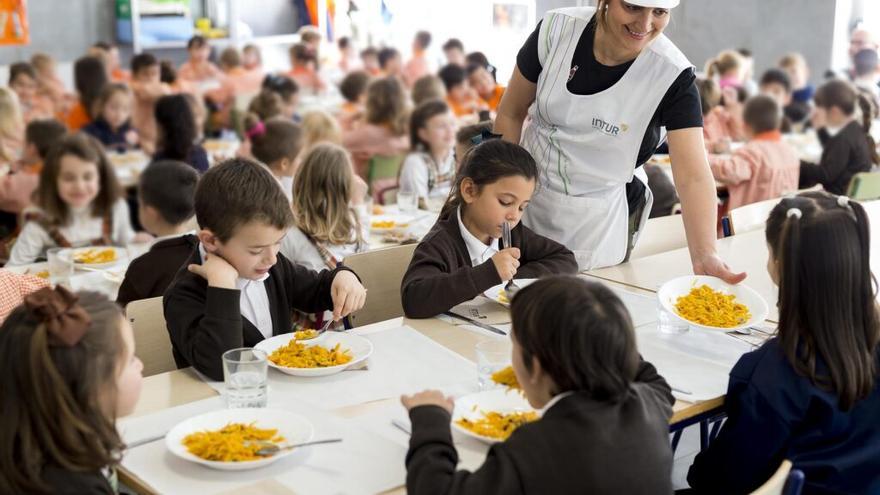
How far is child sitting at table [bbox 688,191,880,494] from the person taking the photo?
6.26ft

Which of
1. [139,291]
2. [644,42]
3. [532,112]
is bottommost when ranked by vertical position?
[139,291]

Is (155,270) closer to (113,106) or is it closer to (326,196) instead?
(326,196)

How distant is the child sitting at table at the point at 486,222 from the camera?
106 inches

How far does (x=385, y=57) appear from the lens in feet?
31.8

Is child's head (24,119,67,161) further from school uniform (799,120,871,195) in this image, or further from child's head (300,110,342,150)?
school uniform (799,120,871,195)

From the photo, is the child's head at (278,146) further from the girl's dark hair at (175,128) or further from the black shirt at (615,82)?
the black shirt at (615,82)

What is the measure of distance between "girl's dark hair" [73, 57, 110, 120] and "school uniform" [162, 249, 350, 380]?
16.8 feet

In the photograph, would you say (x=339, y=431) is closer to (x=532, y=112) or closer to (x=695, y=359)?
(x=695, y=359)

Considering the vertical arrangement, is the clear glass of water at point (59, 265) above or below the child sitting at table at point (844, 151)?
below

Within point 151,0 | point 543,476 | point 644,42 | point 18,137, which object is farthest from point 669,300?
point 151,0

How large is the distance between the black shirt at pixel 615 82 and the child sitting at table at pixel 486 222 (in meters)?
0.30

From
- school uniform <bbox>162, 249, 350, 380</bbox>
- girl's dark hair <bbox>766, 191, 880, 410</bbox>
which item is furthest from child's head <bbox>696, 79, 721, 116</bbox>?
girl's dark hair <bbox>766, 191, 880, 410</bbox>

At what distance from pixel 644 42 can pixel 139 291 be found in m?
1.71

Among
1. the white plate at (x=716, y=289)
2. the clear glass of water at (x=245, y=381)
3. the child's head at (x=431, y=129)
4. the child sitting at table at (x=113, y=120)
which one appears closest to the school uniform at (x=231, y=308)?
the clear glass of water at (x=245, y=381)
